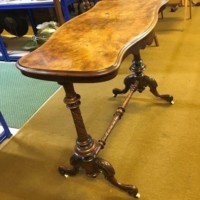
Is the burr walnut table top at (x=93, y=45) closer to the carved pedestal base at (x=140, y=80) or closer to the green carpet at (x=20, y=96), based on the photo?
the carved pedestal base at (x=140, y=80)

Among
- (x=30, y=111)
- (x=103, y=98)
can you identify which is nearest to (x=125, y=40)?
(x=103, y=98)

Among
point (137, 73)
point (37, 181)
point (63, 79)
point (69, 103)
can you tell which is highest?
point (63, 79)

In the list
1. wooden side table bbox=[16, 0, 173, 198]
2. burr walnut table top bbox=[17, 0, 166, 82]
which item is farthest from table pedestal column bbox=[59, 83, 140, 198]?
burr walnut table top bbox=[17, 0, 166, 82]

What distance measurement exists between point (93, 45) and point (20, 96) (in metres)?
1.48

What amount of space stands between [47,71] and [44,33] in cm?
200

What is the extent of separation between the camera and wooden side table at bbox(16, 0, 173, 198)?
0.99 metres

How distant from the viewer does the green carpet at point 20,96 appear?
7.11 feet

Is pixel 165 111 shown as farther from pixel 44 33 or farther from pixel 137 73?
pixel 44 33

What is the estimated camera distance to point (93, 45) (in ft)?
3.78

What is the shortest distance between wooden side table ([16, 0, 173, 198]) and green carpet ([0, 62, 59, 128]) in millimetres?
794

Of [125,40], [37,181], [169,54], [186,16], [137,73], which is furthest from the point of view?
[186,16]

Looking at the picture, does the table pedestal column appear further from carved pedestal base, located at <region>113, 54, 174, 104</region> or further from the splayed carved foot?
carved pedestal base, located at <region>113, 54, 174, 104</region>

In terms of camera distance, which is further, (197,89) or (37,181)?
(197,89)

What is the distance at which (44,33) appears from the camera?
287cm
